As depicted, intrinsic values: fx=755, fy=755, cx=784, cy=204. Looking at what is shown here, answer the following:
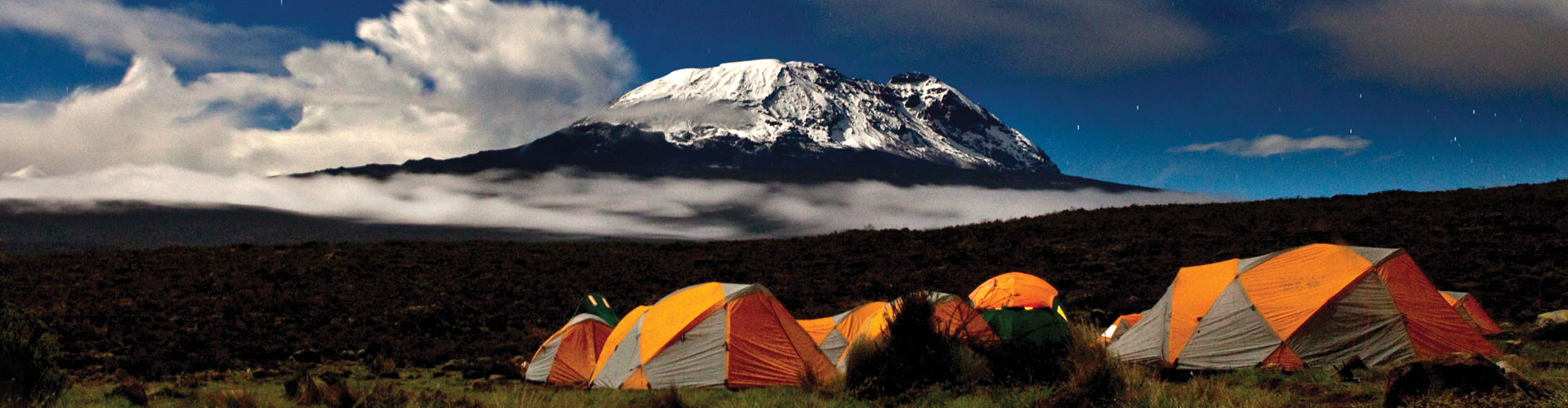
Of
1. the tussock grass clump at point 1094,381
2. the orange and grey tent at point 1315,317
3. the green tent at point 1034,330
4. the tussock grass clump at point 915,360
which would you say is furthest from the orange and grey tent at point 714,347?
the orange and grey tent at point 1315,317

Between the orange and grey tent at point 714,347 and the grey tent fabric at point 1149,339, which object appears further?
the orange and grey tent at point 714,347

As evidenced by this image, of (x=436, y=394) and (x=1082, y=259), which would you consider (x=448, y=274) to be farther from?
(x=1082, y=259)

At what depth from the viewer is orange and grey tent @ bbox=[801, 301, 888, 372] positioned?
1422 centimetres

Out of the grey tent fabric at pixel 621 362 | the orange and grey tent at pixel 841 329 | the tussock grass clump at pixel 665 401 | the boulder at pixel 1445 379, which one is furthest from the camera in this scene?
the orange and grey tent at pixel 841 329

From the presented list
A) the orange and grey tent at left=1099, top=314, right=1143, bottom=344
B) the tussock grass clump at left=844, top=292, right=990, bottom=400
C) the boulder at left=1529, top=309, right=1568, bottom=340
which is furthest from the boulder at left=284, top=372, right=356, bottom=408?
the boulder at left=1529, top=309, right=1568, bottom=340

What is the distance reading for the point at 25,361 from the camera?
6.81 meters

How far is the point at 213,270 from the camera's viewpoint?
95.8 feet

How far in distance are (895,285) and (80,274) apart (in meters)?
29.7

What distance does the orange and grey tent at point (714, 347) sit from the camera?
39.8 feet

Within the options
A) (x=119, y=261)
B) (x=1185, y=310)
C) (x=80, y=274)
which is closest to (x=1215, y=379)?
(x=1185, y=310)

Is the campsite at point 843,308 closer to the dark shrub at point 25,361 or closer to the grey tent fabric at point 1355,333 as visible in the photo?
the grey tent fabric at point 1355,333

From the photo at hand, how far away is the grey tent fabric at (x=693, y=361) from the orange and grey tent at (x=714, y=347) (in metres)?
0.01

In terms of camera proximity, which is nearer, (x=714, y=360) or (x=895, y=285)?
(x=714, y=360)

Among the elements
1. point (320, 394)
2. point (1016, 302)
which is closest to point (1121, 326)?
point (1016, 302)
